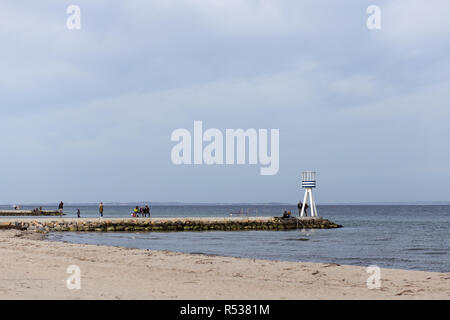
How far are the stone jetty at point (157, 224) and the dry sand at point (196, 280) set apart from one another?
25220 millimetres

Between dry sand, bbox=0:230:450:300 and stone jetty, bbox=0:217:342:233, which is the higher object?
dry sand, bbox=0:230:450:300

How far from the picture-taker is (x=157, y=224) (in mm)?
50281

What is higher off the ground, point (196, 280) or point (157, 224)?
point (196, 280)

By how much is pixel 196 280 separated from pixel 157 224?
1433 inches

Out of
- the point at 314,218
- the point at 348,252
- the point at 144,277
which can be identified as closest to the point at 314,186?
the point at 314,218

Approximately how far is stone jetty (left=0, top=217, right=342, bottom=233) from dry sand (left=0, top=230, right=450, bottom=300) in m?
25.2

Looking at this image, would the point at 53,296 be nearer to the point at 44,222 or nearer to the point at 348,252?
the point at 348,252

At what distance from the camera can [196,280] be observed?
14.5m

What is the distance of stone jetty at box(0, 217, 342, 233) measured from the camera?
4562cm

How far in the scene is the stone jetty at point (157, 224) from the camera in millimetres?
45625

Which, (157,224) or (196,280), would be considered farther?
(157,224)
